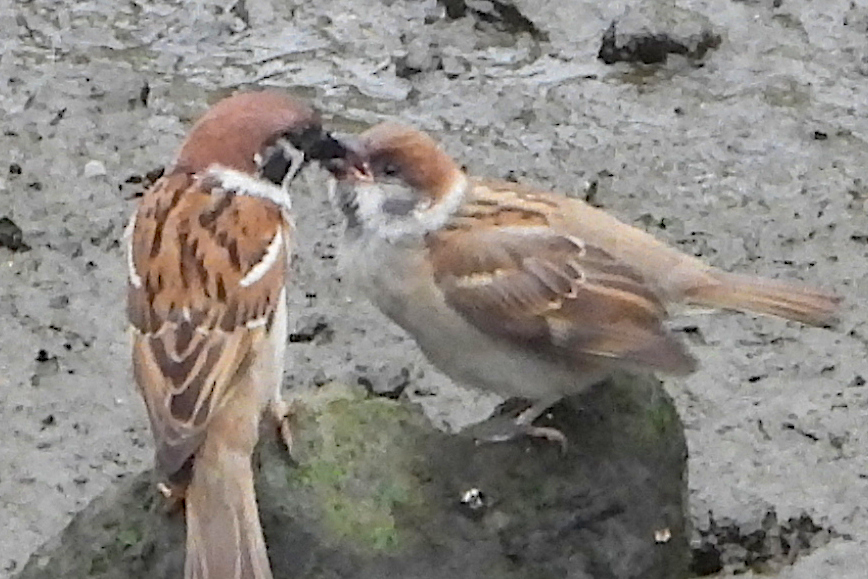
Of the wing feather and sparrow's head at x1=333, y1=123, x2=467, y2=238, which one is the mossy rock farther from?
sparrow's head at x1=333, y1=123, x2=467, y2=238

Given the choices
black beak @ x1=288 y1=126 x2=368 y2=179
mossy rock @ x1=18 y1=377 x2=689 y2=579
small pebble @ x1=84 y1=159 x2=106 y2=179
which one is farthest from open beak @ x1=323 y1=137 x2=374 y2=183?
small pebble @ x1=84 y1=159 x2=106 y2=179

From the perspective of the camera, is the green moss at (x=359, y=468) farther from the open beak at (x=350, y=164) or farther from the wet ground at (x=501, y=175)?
the wet ground at (x=501, y=175)

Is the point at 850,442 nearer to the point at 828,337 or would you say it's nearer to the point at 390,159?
the point at 828,337

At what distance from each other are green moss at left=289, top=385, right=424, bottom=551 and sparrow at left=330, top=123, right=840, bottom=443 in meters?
0.25

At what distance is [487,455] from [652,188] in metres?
2.46

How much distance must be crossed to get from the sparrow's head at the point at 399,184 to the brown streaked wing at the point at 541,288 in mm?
65

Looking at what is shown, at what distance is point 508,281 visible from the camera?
468cm

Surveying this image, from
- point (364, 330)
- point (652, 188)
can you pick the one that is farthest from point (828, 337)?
point (364, 330)

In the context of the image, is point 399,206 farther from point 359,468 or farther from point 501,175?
point 501,175

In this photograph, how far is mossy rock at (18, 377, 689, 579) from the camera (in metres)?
4.28

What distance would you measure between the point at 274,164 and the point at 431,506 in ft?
3.48

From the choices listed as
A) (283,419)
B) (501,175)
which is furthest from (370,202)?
(501,175)

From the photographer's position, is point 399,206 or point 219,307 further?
point 399,206

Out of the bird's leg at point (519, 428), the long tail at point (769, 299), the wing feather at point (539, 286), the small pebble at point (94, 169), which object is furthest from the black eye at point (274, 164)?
the small pebble at point (94, 169)
